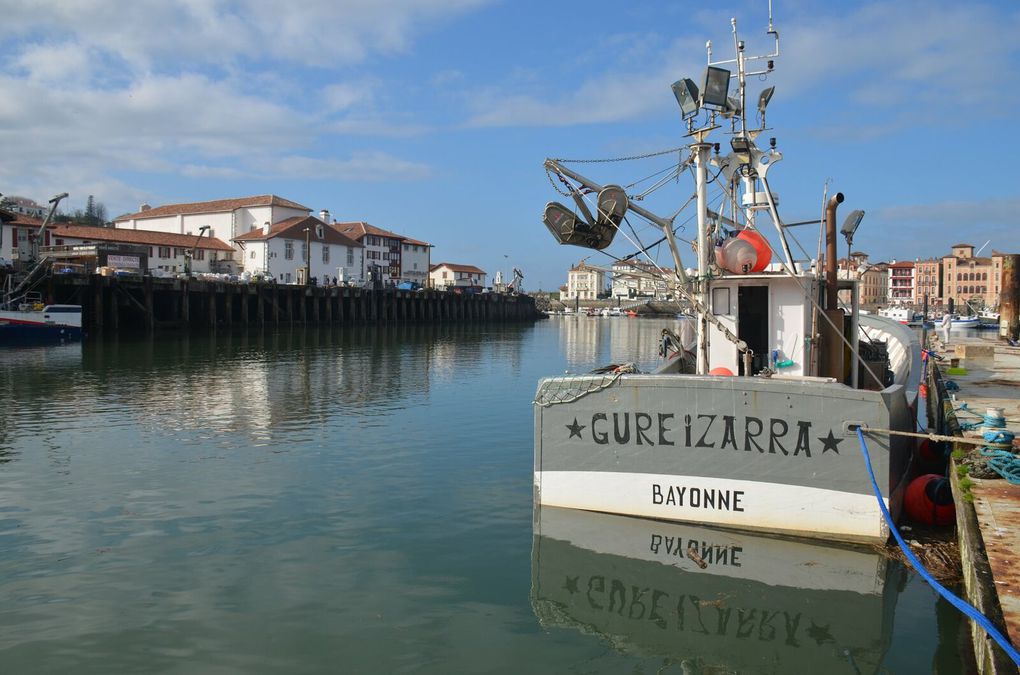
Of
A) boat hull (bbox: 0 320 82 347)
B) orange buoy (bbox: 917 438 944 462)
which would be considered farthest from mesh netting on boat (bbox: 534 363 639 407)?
boat hull (bbox: 0 320 82 347)

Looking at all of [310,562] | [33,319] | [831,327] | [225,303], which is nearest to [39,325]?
[33,319]

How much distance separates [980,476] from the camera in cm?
789

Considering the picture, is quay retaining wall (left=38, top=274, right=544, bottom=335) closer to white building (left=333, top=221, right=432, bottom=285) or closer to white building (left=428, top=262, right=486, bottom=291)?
white building (left=333, top=221, right=432, bottom=285)

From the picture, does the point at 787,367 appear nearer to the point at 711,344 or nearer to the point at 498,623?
the point at 711,344

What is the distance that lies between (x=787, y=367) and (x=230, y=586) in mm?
6903

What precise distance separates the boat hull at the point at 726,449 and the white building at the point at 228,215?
245ft

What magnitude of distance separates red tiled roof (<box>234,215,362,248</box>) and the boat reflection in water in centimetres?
7126

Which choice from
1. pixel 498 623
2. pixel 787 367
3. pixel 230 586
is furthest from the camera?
pixel 787 367

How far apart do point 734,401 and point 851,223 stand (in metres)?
4.99

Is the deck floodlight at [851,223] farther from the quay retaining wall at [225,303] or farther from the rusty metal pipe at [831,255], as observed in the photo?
the quay retaining wall at [225,303]

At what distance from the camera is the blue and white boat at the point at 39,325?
3547 cm

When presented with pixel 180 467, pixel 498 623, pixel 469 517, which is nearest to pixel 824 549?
pixel 498 623

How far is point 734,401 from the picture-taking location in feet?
27.0

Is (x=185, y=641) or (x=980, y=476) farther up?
(x=980, y=476)
